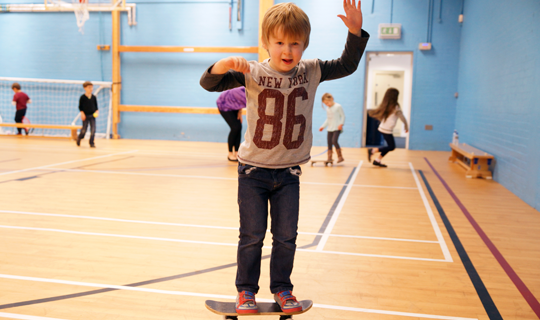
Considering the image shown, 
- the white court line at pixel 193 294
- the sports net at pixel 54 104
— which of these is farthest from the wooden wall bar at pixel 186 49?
the white court line at pixel 193 294

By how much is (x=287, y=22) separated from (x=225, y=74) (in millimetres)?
307

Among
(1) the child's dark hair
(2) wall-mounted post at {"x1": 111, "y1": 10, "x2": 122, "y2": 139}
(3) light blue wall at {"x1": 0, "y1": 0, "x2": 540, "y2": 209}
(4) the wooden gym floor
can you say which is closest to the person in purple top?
(4) the wooden gym floor

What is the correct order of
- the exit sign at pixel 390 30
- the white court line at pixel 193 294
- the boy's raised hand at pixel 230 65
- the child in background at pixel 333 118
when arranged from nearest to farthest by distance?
the boy's raised hand at pixel 230 65
the white court line at pixel 193 294
the child in background at pixel 333 118
the exit sign at pixel 390 30

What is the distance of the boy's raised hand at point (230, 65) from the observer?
5.21ft

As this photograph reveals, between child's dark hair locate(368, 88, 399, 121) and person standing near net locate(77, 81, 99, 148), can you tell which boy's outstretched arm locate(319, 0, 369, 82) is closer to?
child's dark hair locate(368, 88, 399, 121)

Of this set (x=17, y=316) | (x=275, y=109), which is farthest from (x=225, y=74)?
(x=17, y=316)

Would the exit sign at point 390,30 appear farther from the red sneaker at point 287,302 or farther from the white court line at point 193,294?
the red sneaker at point 287,302

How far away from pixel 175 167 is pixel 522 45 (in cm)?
506

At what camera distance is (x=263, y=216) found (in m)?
1.79

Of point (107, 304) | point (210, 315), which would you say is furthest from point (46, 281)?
point (210, 315)

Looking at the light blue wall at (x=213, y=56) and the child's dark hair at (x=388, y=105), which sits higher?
the light blue wall at (x=213, y=56)

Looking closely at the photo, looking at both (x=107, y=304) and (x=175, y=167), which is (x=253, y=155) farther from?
(x=175, y=167)

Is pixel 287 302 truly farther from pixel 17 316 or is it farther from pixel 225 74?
pixel 17 316

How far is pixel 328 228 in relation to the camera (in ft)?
11.6
